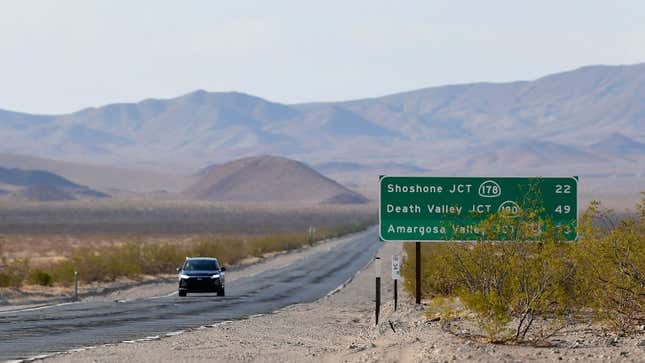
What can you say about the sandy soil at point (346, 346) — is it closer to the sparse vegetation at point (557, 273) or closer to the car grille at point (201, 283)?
the sparse vegetation at point (557, 273)

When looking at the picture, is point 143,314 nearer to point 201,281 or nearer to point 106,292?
point 201,281

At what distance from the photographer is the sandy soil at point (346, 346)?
15445mm

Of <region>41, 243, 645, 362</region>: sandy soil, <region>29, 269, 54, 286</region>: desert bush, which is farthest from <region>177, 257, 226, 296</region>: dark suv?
<region>41, 243, 645, 362</region>: sandy soil

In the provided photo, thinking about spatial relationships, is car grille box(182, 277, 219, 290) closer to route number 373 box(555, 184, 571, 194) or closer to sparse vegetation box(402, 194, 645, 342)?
route number 373 box(555, 184, 571, 194)

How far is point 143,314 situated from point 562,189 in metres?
10.4

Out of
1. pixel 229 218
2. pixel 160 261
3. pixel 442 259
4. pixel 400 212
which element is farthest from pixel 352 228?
pixel 442 259

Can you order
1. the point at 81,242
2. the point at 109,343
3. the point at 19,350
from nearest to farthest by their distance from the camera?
1. the point at 19,350
2. the point at 109,343
3. the point at 81,242

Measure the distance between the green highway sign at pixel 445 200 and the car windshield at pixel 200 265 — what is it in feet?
41.2

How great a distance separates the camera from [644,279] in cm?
1752

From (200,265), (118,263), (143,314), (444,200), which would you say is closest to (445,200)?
(444,200)

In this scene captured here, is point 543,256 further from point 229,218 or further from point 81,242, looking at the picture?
point 229,218

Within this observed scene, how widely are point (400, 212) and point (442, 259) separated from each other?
24.4ft

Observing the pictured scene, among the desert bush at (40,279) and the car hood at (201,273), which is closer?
the car hood at (201,273)

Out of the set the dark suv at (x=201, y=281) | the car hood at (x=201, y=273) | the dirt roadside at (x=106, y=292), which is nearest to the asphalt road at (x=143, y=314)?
the dark suv at (x=201, y=281)
